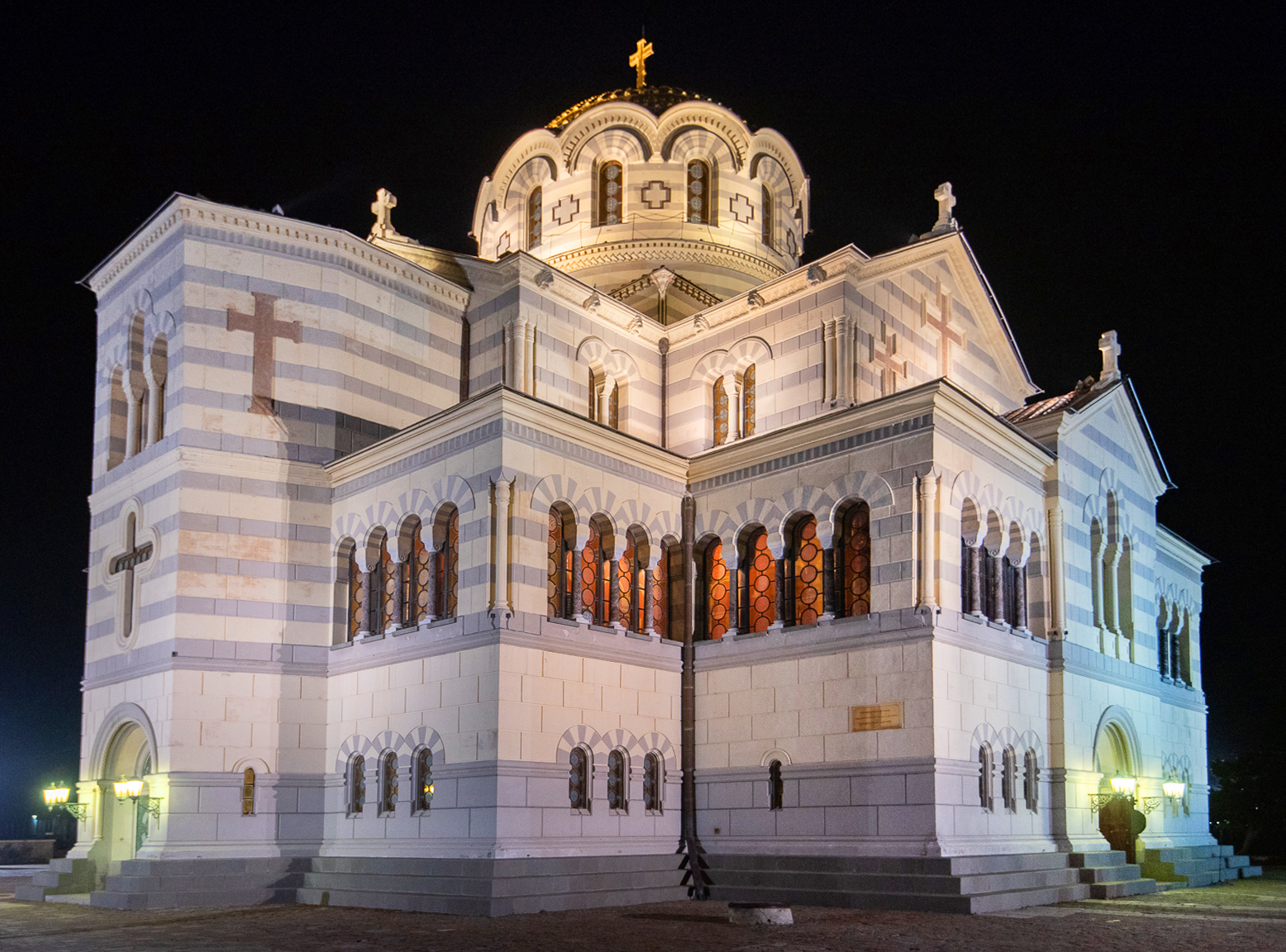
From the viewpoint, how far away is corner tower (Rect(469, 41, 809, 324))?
31.4 meters

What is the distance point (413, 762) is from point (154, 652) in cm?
527

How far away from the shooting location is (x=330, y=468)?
23344 millimetres

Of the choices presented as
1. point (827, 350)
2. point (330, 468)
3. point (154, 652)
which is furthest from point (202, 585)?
point (827, 350)

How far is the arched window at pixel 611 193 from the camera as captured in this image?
105 feet

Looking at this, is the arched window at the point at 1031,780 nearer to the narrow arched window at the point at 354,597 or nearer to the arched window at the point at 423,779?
the arched window at the point at 423,779

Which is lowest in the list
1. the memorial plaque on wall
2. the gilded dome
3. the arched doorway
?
the arched doorway

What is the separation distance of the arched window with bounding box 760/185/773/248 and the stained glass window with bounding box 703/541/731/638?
1260 cm

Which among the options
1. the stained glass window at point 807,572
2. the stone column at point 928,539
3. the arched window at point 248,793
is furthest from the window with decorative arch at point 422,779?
the stone column at point 928,539

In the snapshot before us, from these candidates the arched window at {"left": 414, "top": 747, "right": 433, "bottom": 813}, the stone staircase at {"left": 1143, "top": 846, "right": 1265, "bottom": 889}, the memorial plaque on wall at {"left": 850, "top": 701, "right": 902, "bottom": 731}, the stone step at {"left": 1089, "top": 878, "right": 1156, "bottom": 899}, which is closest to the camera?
the memorial plaque on wall at {"left": 850, "top": 701, "right": 902, "bottom": 731}

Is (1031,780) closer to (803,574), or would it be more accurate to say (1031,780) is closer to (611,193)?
(803,574)

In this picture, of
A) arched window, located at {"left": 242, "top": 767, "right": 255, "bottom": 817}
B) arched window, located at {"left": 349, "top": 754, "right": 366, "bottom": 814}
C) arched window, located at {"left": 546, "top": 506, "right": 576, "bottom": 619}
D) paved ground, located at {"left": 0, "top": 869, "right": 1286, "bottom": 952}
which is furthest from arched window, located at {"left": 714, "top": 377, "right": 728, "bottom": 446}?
arched window, located at {"left": 242, "top": 767, "right": 255, "bottom": 817}

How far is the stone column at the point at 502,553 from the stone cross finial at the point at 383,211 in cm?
1122

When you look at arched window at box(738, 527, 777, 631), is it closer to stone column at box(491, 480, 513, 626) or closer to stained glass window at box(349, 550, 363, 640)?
stone column at box(491, 480, 513, 626)

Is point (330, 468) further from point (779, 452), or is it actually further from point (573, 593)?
point (779, 452)
